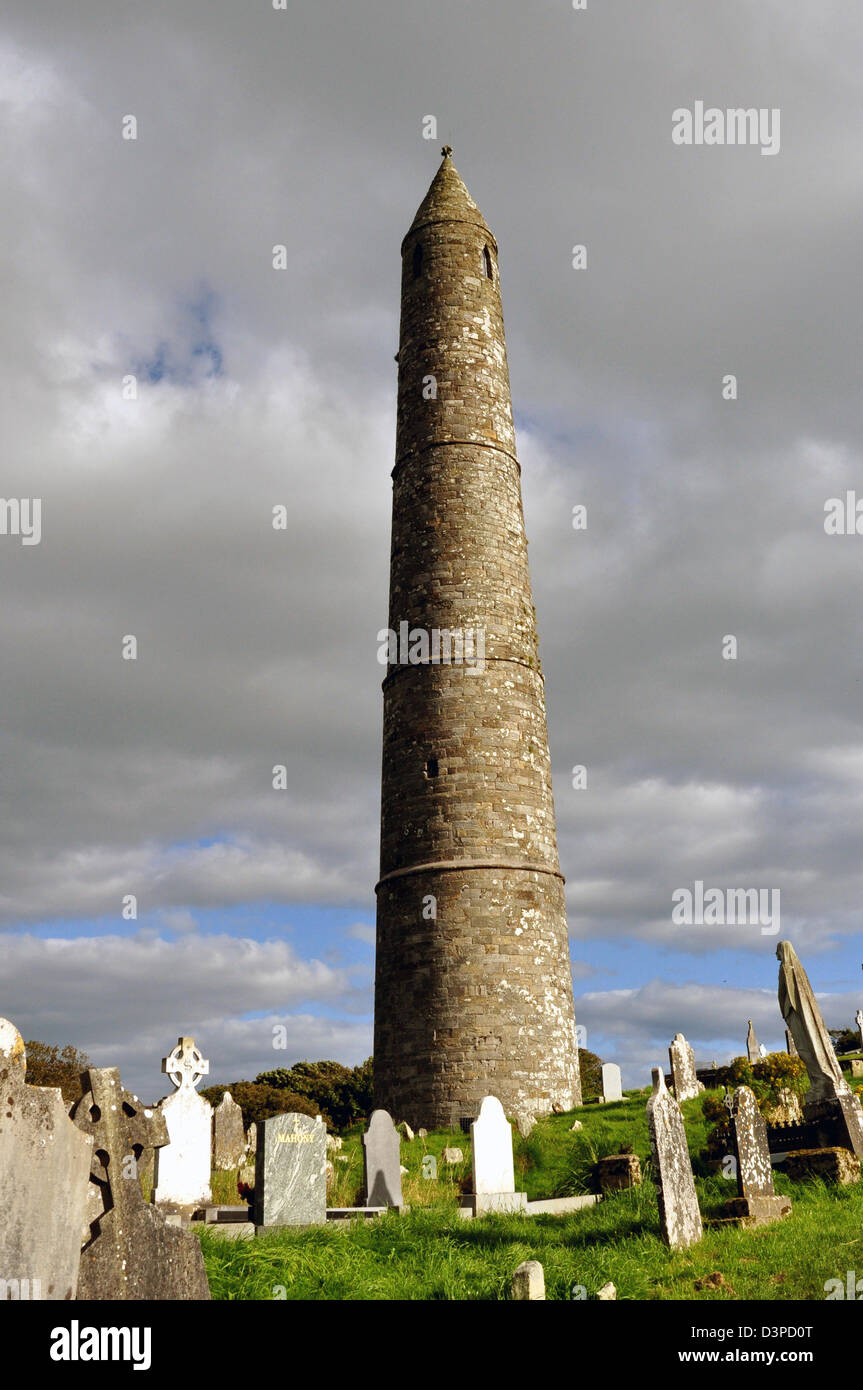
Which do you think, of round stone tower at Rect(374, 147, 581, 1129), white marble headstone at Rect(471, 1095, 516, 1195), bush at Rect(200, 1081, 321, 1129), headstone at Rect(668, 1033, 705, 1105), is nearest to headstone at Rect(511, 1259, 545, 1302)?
white marble headstone at Rect(471, 1095, 516, 1195)

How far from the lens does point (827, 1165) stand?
12977 mm

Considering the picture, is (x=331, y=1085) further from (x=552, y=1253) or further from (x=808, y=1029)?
(x=552, y=1253)

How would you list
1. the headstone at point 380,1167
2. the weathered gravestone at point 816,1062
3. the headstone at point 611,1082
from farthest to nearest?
1. the headstone at point 611,1082
2. the weathered gravestone at point 816,1062
3. the headstone at point 380,1167

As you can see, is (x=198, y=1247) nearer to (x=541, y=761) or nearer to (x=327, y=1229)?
(x=327, y=1229)

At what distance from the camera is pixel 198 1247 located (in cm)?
597

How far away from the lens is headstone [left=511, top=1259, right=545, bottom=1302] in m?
7.68

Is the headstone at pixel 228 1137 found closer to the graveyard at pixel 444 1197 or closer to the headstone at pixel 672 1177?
the graveyard at pixel 444 1197

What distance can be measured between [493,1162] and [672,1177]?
12.7 ft

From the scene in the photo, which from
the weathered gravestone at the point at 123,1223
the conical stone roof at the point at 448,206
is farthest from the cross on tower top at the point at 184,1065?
the conical stone roof at the point at 448,206

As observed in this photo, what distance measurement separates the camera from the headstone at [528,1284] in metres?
7.68

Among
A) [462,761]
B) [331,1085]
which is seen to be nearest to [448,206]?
[462,761]

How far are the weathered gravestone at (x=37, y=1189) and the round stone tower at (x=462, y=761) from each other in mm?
13850

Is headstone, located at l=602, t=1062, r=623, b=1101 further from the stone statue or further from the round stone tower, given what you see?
the stone statue
